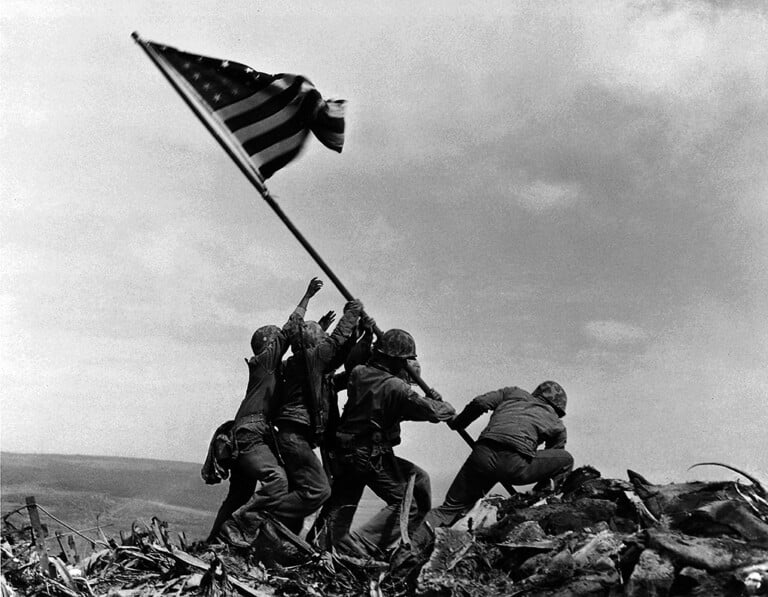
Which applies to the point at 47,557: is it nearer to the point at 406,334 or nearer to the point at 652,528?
the point at 406,334

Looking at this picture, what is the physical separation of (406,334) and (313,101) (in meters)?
2.80

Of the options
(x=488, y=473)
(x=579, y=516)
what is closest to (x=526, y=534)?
(x=579, y=516)

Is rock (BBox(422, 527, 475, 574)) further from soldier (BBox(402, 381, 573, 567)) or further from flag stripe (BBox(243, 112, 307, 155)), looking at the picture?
flag stripe (BBox(243, 112, 307, 155))

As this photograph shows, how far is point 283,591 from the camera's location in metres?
8.22

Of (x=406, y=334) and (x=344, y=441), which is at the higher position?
(x=406, y=334)

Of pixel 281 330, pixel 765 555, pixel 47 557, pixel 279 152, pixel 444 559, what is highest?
pixel 279 152

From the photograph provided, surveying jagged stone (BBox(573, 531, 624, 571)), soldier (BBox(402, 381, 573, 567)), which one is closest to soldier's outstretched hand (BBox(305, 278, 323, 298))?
soldier (BBox(402, 381, 573, 567))

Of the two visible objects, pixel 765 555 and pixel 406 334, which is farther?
pixel 406 334

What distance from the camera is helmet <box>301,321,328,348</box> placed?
1070 cm

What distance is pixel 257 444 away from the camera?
34.3 feet

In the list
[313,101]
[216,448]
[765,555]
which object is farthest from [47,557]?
[765,555]

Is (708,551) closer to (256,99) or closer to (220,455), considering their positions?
(220,455)

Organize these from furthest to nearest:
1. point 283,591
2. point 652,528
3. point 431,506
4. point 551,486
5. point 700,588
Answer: point 431,506, point 551,486, point 283,591, point 652,528, point 700,588

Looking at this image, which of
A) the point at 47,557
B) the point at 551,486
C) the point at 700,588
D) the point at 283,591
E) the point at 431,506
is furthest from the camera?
the point at 431,506
